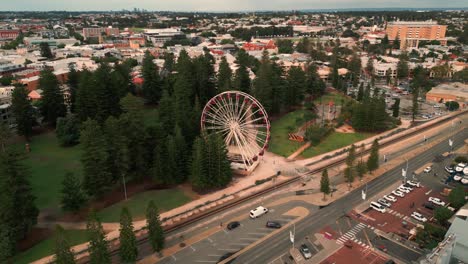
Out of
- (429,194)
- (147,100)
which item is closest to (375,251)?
(429,194)

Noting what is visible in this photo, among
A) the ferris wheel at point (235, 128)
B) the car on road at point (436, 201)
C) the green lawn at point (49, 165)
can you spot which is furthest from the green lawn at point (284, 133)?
the green lawn at point (49, 165)

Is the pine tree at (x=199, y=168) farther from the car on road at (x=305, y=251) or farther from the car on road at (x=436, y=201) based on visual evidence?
the car on road at (x=436, y=201)

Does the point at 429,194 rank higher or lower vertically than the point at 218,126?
lower

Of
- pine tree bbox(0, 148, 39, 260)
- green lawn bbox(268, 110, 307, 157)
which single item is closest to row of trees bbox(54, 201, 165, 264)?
pine tree bbox(0, 148, 39, 260)

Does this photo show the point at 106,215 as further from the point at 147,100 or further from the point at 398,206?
the point at 147,100

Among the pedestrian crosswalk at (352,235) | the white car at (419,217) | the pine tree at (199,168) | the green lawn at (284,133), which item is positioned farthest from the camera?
the green lawn at (284,133)

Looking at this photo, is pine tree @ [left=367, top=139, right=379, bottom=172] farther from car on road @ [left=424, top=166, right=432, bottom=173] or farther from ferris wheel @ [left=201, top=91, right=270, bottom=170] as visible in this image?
ferris wheel @ [left=201, top=91, right=270, bottom=170]
